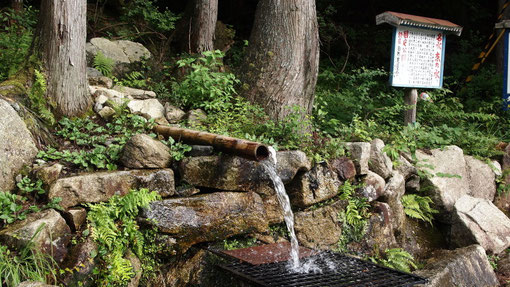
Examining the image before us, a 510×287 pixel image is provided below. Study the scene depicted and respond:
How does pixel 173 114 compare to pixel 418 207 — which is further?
pixel 418 207

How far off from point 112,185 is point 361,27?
1221cm

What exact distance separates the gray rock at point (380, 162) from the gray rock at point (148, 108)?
333 centimetres

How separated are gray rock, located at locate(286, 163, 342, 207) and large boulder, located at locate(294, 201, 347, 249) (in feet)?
0.48

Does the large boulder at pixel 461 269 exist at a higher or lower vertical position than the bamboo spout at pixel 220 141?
lower

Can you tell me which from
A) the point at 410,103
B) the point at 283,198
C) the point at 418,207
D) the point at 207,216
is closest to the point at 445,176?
the point at 418,207

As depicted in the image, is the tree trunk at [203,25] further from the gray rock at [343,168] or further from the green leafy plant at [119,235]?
the green leafy plant at [119,235]

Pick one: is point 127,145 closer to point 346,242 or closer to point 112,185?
point 112,185

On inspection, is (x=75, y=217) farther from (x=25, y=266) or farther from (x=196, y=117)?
(x=196, y=117)

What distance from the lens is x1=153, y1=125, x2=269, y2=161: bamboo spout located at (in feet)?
16.0

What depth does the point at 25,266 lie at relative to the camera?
161 inches

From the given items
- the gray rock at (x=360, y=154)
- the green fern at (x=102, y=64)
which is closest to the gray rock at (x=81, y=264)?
the gray rock at (x=360, y=154)

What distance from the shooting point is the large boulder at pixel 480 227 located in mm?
7051

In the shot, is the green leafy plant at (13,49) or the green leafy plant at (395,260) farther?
the green leafy plant at (13,49)

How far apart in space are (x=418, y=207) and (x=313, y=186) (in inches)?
83.4
